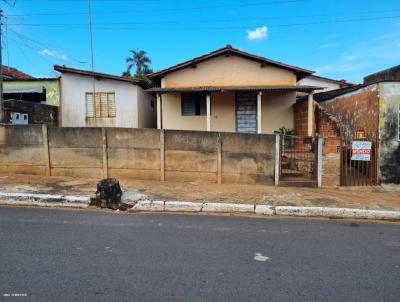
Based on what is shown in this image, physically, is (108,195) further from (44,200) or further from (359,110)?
(359,110)

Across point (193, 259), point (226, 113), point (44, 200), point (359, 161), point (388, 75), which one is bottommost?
point (193, 259)

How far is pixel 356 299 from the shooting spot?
2818 mm

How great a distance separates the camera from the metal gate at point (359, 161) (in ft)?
28.3

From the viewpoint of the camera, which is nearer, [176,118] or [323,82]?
[176,118]

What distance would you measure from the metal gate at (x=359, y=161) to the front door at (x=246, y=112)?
18.3 feet

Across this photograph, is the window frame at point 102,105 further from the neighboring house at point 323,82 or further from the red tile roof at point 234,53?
the neighboring house at point 323,82

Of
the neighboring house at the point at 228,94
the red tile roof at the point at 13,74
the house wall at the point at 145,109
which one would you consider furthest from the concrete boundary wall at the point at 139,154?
the red tile roof at the point at 13,74

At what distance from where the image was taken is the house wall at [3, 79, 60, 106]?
14244 mm

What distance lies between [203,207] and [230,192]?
1.50 meters

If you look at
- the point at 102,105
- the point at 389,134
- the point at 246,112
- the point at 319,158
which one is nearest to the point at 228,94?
the point at 246,112

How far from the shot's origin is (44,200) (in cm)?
643

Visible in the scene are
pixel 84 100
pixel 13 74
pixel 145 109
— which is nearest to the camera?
pixel 84 100

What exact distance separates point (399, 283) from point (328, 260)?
77 cm

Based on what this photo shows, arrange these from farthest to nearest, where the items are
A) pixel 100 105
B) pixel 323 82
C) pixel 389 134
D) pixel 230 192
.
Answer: pixel 323 82 < pixel 100 105 < pixel 389 134 < pixel 230 192
